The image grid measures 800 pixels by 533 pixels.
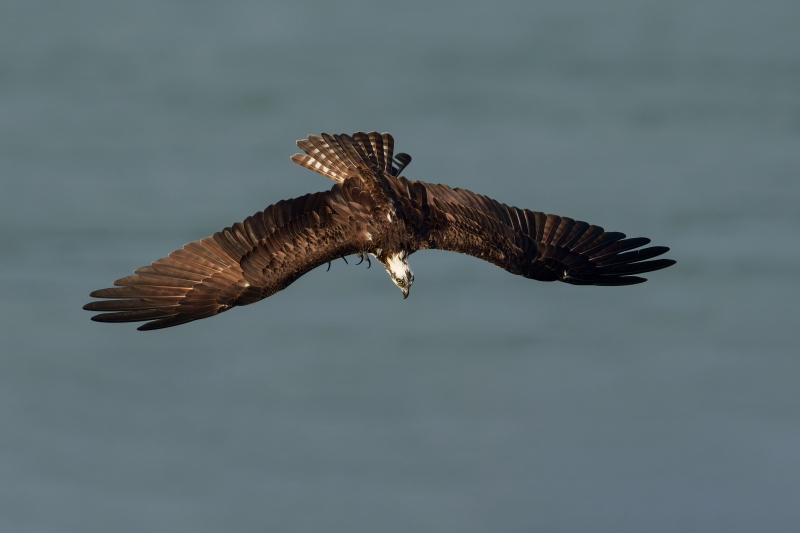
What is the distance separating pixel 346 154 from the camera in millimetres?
21766

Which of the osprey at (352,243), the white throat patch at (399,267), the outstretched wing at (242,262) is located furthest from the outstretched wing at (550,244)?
the outstretched wing at (242,262)

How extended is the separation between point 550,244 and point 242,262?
492 cm

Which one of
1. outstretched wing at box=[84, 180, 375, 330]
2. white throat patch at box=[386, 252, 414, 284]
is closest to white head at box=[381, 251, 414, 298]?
white throat patch at box=[386, 252, 414, 284]

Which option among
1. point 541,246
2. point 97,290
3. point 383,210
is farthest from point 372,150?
point 97,290

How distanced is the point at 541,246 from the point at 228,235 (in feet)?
15.8

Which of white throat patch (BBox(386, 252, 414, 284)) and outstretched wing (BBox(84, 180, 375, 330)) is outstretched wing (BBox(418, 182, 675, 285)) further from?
outstretched wing (BBox(84, 180, 375, 330))

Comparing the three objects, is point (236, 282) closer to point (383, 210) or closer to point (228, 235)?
point (228, 235)

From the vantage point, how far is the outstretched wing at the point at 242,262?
20203 mm

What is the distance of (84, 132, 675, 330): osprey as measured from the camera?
2030 cm

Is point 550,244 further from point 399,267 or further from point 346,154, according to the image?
point 346,154

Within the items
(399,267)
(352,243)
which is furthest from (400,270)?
(352,243)

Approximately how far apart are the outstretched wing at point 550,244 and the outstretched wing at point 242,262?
1531 millimetres

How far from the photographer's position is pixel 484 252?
835 inches

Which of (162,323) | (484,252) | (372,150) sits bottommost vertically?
(162,323)
